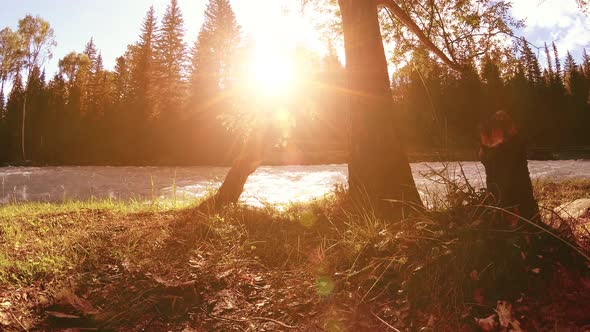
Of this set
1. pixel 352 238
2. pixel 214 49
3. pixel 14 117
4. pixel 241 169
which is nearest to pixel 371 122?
pixel 352 238

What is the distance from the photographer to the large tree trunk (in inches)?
182

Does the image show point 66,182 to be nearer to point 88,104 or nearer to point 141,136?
point 141,136

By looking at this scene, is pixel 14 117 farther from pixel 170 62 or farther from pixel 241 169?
pixel 241 169

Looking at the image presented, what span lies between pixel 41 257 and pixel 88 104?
153 ft

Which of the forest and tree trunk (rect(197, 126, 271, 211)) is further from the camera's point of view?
tree trunk (rect(197, 126, 271, 211))

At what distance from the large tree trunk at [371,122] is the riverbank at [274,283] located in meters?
1.24

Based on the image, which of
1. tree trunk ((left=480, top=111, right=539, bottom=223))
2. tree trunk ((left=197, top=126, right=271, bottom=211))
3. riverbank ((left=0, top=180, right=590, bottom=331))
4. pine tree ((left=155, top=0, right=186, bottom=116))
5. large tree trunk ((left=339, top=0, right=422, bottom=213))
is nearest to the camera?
riverbank ((left=0, top=180, right=590, bottom=331))

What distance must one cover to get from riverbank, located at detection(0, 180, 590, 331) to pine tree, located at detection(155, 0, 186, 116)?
2901 cm

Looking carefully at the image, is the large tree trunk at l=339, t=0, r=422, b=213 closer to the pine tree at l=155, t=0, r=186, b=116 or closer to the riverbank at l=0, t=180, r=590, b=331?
the riverbank at l=0, t=180, r=590, b=331

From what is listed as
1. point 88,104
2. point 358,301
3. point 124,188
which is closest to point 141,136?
point 88,104

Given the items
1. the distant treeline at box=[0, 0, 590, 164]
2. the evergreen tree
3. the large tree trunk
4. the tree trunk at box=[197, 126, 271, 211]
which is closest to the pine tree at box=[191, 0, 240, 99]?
the distant treeline at box=[0, 0, 590, 164]

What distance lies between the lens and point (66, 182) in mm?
18969

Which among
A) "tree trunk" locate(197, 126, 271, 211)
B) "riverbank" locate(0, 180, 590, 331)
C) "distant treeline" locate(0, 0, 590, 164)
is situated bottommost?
"riverbank" locate(0, 180, 590, 331)

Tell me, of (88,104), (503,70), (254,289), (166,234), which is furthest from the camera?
(88,104)
